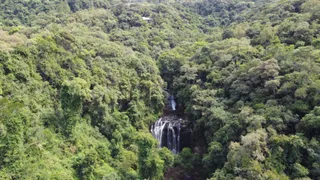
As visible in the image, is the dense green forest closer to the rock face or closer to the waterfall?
the rock face

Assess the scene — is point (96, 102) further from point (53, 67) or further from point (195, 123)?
point (195, 123)

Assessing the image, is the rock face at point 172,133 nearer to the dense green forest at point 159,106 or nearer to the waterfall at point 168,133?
the waterfall at point 168,133

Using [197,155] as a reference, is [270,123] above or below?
above

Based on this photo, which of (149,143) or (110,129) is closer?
(149,143)

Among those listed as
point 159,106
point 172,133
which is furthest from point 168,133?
point 159,106

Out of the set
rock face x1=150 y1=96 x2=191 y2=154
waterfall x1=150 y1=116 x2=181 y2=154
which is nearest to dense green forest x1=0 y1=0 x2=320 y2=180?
rock face x1=150 y1=96 x2=191 y2=154

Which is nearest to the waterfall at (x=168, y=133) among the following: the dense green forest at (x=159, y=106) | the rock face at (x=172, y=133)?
the rock face at (x=172, y=133)

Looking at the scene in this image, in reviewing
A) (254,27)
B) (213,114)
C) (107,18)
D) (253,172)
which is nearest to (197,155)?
(213,114)

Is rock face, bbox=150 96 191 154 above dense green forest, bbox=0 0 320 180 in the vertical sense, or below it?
below
